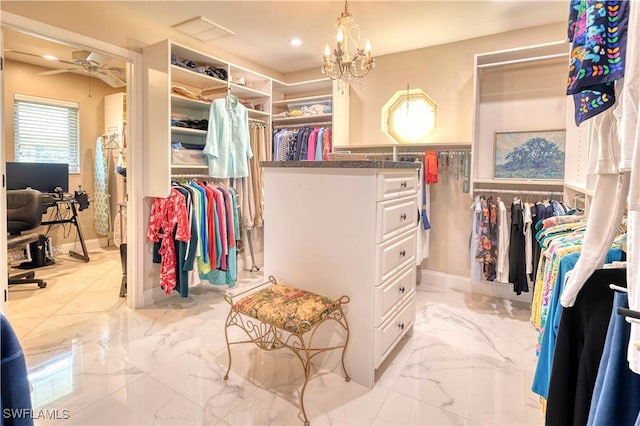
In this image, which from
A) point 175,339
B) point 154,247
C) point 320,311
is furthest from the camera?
point 154,247

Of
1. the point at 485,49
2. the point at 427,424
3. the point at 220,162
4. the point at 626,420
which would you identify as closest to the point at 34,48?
the point at 220,162

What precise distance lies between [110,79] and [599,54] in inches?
220

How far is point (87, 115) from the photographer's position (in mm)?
5242

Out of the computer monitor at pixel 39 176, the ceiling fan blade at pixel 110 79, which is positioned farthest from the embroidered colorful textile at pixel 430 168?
the computer monitor at pixel 39 176

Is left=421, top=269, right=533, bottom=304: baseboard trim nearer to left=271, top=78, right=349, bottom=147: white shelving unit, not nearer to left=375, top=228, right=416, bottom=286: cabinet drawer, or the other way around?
left=375, top=228, right=416, bottom=286: cabinet drawer

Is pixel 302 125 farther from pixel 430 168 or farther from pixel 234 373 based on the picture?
pixel 234 373

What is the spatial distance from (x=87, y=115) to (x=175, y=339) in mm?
4325

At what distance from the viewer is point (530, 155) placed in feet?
10.7

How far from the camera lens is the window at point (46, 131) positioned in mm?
4672

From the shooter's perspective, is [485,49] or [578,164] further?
[485,49]

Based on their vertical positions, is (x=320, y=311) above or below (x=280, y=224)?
below

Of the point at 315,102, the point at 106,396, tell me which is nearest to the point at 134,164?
the point at 106,396

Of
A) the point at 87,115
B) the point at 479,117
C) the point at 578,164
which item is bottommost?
the point at 578,164

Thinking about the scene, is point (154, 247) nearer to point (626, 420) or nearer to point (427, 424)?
point (427, 424)
